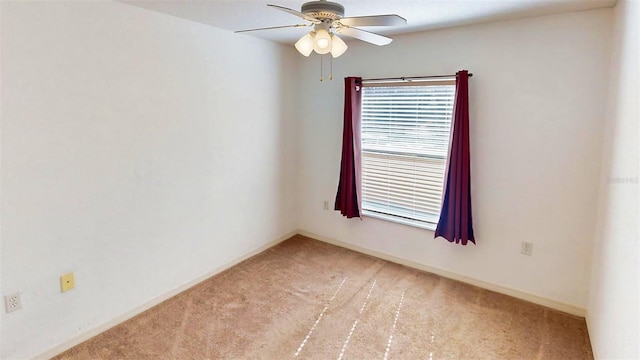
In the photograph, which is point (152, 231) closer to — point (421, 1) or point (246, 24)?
point (246, 24)

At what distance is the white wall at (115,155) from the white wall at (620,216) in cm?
284

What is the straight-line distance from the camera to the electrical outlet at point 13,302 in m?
2.03

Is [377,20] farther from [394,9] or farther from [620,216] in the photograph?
[620,216]

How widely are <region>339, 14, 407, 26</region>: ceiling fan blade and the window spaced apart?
1.54 m

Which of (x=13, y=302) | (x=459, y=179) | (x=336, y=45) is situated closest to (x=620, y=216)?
(x=459, y=179)

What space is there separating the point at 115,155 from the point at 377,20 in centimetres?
196

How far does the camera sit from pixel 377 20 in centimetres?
173

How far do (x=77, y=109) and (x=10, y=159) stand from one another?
462mm

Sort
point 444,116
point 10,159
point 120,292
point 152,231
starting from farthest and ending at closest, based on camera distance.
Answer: point 444,116 < point 152,231 < point 120,292 < point 10,159

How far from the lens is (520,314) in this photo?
9.11ft

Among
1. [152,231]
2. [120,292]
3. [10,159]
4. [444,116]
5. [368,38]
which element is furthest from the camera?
[444,116]

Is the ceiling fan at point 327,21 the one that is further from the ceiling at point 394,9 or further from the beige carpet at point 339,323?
the beige carpet at point 339,323

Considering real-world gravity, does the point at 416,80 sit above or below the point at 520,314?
above

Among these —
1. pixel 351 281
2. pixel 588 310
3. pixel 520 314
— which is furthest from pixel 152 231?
pixel 588 310
